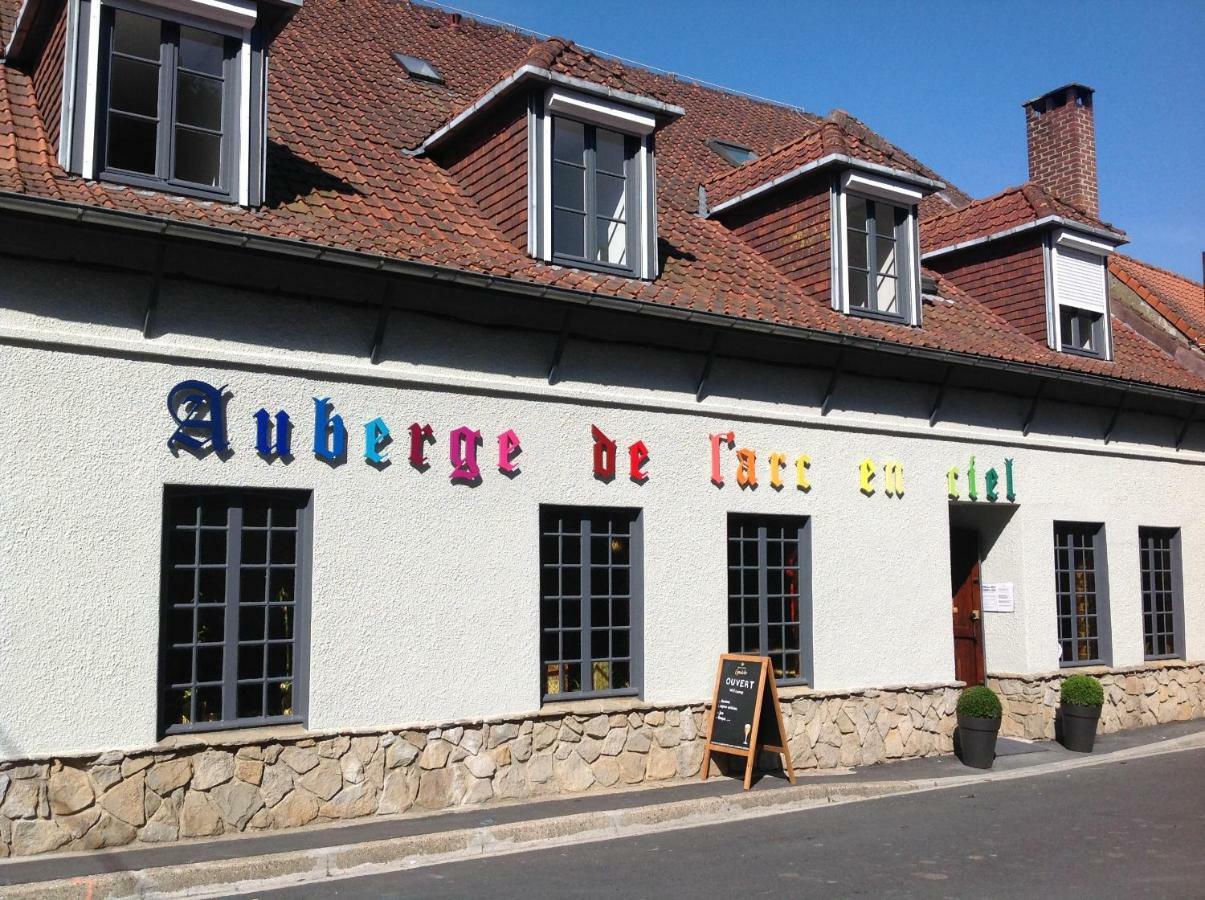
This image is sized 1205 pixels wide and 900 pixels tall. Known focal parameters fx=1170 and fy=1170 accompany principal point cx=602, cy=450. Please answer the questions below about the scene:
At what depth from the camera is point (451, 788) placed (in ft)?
31.3

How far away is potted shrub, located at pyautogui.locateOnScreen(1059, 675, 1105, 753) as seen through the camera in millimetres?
13398

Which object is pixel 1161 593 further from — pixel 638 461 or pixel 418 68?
pixel 418 68

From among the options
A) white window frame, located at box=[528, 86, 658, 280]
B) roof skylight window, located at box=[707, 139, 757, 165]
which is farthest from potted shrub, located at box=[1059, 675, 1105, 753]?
roof skylight window, located at box=[707, 139, 757, 165]

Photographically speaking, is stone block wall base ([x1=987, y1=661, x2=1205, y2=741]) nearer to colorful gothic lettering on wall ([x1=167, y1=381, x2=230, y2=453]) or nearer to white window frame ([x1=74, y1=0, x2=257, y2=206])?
colorful gothic lettering on wall ([x1=167, y1=381, x2=230, y2=453])

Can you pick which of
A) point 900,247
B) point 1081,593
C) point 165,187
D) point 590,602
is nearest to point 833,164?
point 900,247

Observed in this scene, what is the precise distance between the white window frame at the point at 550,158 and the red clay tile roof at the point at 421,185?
0.23 metres

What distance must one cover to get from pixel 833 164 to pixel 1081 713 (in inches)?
272

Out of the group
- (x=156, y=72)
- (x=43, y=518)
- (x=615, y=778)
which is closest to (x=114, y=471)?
(x=43, y=518)

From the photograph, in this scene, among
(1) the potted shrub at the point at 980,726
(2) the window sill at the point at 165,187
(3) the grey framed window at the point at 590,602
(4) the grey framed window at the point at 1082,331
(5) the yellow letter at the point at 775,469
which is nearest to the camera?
(2) the window sill at the point at 165,187

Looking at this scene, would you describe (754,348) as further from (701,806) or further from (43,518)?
(43,518)

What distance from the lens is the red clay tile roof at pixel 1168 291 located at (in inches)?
719

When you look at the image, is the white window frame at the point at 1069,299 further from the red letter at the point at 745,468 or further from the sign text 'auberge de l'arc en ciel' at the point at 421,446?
the red letter at the point at 745,468

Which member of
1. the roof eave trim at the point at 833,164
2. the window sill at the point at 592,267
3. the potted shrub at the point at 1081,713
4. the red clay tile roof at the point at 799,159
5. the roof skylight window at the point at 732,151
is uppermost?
the roof skylight window at the point at 732,151

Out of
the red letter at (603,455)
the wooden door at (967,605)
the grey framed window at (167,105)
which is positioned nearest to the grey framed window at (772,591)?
the red letter at (603,455)
